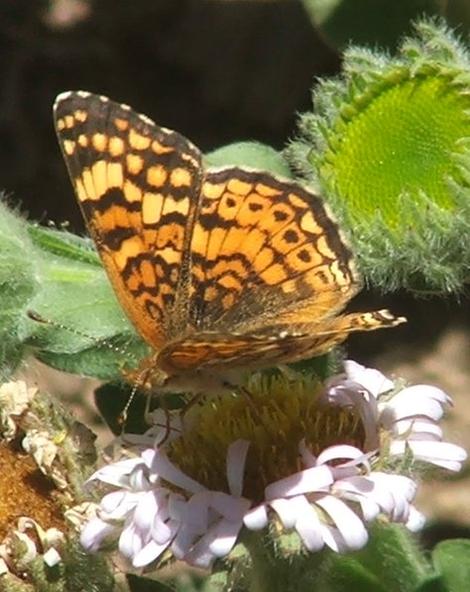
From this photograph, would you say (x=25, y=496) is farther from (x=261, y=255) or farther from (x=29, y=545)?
(x=261, y=255)

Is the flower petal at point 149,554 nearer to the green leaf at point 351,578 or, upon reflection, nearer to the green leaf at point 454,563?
the green leaf at point 351,578

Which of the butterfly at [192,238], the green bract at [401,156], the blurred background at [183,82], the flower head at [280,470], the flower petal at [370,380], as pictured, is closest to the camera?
the flower head at [280,470]

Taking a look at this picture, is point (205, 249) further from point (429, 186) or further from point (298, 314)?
point (429, 186)

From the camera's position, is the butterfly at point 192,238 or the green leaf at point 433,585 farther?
the green leaf at point 433,585

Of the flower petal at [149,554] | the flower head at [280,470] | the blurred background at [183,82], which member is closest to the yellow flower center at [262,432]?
the flower head at [280,470]

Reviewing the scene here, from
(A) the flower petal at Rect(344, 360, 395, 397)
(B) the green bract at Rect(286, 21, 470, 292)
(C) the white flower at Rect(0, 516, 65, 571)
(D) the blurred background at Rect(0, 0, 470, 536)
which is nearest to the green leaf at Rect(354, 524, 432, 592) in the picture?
(A) the flower petal at Rect(344, 360, 395, 397)

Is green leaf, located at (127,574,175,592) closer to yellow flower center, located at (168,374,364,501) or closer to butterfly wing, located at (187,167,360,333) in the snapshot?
yellow flower center, located at (168,374,364,501)

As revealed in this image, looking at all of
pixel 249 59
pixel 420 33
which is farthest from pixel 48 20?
pixel 420 33
